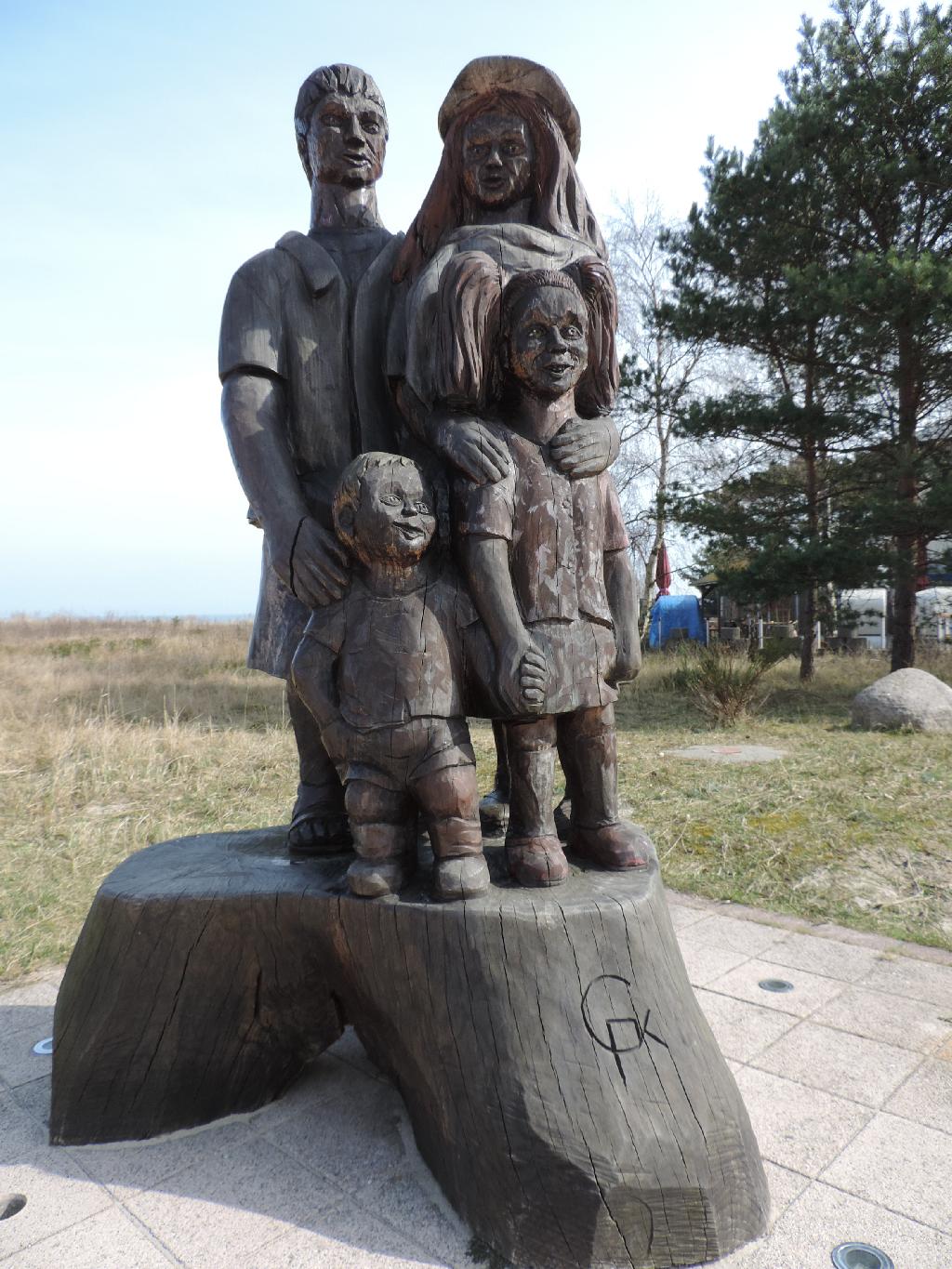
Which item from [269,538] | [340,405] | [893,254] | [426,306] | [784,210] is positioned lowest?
[269,538]

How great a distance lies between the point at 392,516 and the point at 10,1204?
1582 millimetres

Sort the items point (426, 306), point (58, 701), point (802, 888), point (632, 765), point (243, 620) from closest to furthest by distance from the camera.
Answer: point (426, 306) < point (802, 888) < point (632, 765) < point (58, 701) < point (243, 620)

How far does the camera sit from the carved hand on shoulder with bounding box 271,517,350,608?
185cm

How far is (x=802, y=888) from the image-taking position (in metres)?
3.84

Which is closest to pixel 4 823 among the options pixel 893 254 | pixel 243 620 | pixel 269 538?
pixel 269 538

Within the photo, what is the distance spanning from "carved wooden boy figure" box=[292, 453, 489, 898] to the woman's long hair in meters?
0.67

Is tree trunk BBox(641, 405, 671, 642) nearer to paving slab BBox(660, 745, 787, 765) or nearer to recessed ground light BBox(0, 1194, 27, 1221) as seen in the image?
paving slab BBox(660, 745, 787, 765)

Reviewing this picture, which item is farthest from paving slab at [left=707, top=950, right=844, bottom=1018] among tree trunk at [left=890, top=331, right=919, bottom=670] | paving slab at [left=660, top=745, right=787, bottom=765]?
tree trunk at [left=890, top=331, right=919, bottom=670]

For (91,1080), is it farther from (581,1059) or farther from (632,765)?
(632,765)

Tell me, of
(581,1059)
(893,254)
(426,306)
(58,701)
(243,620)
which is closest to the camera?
(581,1059)

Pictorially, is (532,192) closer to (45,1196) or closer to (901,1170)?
(901,1170)

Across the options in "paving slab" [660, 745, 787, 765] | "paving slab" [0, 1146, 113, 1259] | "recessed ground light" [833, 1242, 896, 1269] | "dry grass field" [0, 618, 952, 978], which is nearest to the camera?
"recessed ground light" [833, 1242, 896, 1269]

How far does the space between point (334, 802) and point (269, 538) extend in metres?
0.71

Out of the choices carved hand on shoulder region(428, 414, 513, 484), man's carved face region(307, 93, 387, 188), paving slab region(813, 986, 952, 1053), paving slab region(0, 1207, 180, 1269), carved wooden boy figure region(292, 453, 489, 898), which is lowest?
paving slab region(813, 986, 952, 1053)
